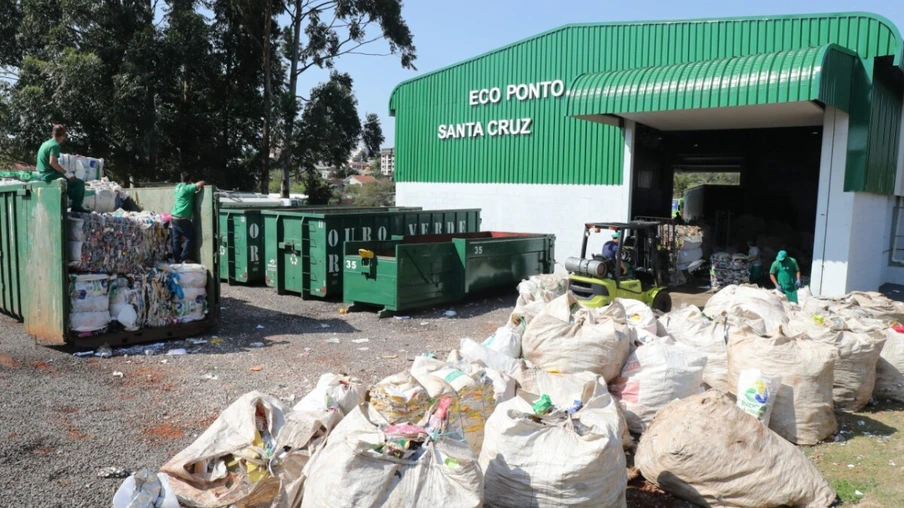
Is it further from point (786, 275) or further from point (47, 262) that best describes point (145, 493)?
point (786, 275)

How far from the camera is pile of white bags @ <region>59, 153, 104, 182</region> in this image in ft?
31.2

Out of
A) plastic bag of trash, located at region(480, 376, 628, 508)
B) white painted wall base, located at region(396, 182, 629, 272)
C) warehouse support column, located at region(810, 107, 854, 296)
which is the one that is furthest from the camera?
white painted wall base, located at region(396, 182, 629, 272)

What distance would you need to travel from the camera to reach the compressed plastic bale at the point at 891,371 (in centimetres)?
629

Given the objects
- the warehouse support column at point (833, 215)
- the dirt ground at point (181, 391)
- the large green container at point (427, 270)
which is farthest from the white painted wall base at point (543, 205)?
the dirt ground at point (181, 391)

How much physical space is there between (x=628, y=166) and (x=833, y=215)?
3.91 m

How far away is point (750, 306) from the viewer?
7434 mm

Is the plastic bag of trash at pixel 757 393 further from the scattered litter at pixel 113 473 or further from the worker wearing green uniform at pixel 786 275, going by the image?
the worker wearing green uniform at pixel 786 275

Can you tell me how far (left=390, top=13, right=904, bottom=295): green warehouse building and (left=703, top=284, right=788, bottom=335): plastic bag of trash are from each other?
389 cm

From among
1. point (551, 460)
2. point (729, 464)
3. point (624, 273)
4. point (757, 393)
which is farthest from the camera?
point (624, 273)

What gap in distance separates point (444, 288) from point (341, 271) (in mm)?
1725

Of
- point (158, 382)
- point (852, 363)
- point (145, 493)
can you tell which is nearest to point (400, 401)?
point (145, 493)

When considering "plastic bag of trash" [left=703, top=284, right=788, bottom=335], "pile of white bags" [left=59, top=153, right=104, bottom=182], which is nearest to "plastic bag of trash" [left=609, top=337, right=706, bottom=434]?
"plastic bag of trash" [left=703, top=284, right=788, bottom=335]

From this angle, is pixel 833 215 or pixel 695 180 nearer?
pixel 833 215

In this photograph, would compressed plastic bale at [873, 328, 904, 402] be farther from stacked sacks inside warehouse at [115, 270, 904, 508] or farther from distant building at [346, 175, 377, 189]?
distant building at [346, 175, 377, 189]
